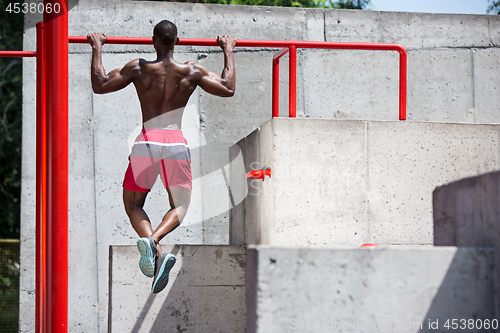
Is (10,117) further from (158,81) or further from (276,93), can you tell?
(276,93)

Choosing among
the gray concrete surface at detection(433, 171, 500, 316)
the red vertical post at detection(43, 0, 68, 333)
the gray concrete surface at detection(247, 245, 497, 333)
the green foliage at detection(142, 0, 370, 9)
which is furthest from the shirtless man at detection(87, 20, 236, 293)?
the green foliage at detection(142, 0, 370, 9)

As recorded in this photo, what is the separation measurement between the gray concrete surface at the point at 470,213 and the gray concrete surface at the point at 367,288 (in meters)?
0.09

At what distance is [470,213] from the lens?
103 inches

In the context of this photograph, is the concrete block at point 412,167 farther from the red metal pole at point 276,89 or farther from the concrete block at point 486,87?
the concrete block at point 486,87

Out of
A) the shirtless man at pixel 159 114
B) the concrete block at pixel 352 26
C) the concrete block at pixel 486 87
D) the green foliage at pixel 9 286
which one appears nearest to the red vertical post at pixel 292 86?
the shirtless man at pixel 159 114

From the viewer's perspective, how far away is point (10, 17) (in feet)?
43.4

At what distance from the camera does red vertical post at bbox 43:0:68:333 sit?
358 centimetres

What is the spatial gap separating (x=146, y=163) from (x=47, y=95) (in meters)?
0.80

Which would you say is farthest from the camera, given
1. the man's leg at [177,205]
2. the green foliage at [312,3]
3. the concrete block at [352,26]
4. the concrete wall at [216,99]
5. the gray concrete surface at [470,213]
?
the green foliage at [312,3]

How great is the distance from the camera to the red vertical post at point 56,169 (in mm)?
3576

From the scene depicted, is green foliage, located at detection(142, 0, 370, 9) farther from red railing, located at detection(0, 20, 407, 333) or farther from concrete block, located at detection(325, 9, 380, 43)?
red railing, located at detection(0, 20, 407, 333)

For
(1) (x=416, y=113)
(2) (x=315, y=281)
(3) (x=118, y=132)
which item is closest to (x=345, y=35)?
(1) (x=416, y=113)

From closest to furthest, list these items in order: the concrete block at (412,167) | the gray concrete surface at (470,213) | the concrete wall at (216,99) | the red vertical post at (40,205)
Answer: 1. the gray concrete surface at (470,213)
2. the red vertical post at (40,205)
3. the concrete block at (412,167)
4. the concrete wall at (216,99)

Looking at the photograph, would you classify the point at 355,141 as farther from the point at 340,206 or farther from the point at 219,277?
the point at 219,277
